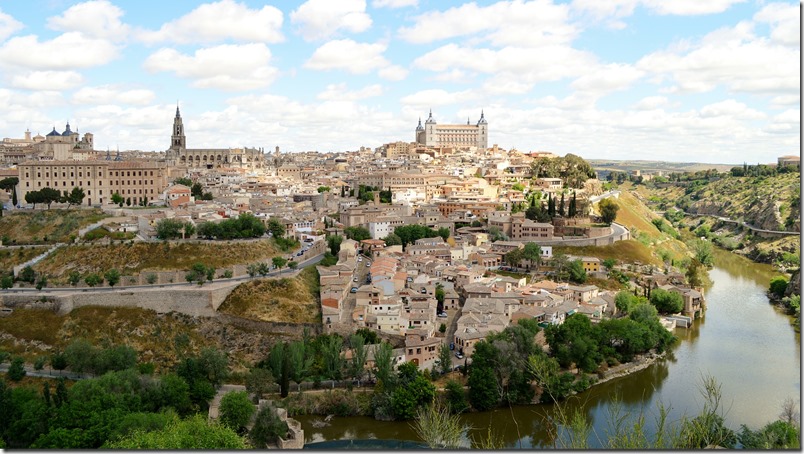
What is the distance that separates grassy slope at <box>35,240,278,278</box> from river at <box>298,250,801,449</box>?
4599mm

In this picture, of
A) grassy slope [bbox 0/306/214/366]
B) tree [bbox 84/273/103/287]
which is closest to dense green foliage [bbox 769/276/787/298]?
grassy slope [bbox 0/306/214/366]

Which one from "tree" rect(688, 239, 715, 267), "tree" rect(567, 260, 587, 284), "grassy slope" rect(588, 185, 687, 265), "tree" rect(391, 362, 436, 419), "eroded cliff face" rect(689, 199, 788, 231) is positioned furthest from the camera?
"eroded cliff face" rect(689, 199, 788, 231)

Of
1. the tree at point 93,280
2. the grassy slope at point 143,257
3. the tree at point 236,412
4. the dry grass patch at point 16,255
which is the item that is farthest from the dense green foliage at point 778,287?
the dry grass patch at point 16,255

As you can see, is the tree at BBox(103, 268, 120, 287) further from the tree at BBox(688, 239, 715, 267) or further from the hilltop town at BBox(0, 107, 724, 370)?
the tree at BBox(688, 239, 715, 267)

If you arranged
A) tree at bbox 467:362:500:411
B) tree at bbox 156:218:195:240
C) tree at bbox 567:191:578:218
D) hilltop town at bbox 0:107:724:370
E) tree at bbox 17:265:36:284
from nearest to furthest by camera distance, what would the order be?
Answer: tree at bbox 467:362:500:411
hilltop town at bbox 0:107:724:370
tree at bbox 17:265:36:284
tree at bbox 156:218:195:240
tree at bbox 567:191:578:218

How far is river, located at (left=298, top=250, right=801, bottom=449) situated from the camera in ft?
28.2

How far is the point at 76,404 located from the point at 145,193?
1045cm

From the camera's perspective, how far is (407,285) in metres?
12.7

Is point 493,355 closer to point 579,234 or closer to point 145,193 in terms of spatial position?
point 579,234

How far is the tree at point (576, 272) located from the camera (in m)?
14.4

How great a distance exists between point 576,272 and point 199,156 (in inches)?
826

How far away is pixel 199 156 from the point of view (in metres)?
31.0

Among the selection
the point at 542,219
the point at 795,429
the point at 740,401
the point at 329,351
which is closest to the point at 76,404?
the point at 329,351

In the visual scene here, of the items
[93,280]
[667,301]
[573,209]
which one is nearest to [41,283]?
[93,280]
